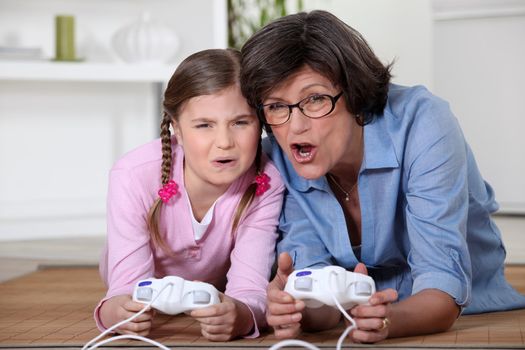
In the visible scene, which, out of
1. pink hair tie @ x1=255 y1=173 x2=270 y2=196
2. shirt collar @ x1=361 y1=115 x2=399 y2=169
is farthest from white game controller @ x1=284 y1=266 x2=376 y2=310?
pink hair tie @ x1=255 y1=173 x2=270 y2=196

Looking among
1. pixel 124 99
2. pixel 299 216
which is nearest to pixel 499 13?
pixel 124 99

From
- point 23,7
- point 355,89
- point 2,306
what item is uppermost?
point 23,7

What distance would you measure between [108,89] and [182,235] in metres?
2.25

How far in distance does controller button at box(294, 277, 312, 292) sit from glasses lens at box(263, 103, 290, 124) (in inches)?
12.3

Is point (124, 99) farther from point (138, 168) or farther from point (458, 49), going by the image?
point (138, 168)

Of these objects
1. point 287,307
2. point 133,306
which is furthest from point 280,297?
point 133,306

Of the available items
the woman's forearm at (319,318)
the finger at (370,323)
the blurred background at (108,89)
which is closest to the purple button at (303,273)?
the finger at (370,323)

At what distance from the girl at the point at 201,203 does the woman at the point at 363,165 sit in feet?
0.20

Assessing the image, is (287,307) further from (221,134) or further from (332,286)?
(221,134)

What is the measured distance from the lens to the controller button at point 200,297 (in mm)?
1450

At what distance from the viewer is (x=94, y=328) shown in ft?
5.77

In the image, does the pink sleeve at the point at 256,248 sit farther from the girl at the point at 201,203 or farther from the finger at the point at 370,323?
the finger at the point at 370,323

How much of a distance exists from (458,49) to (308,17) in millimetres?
2948

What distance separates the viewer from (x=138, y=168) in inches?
69.5
